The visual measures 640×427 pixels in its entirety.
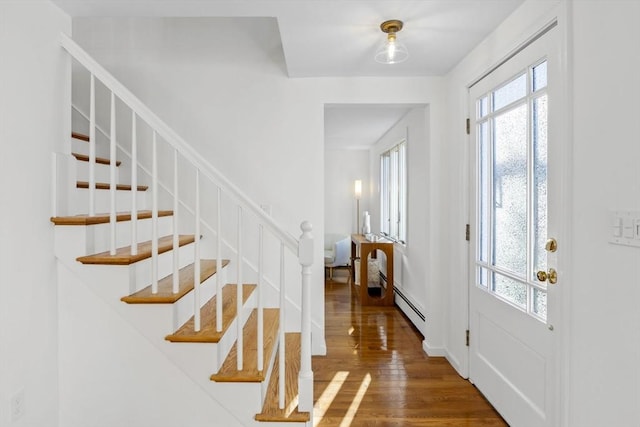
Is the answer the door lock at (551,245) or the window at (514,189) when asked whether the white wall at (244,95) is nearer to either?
the window at (514,189)

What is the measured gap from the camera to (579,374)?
1.39 metres

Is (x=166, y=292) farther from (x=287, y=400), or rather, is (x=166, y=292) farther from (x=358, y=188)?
(x=358, y=188)

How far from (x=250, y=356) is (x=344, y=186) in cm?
478

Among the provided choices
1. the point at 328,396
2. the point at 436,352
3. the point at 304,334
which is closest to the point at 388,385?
the point at 328,396

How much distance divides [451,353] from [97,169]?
2943 mm

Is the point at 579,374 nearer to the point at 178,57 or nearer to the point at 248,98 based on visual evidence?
the point at 248,98

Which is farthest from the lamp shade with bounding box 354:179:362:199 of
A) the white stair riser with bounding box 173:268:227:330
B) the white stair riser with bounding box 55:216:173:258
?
the white stair riser with bounding box 55:216:173:258

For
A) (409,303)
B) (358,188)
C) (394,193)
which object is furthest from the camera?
(358,188)

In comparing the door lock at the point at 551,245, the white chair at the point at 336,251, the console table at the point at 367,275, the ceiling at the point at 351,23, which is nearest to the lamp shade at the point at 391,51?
the ceiling at the point at 351,23

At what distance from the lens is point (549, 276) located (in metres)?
1.56

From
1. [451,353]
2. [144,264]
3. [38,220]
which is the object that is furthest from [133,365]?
[451,353]

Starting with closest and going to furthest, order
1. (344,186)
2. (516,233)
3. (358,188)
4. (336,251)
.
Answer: (516,233) < (336,251) < (358,188) < (344,186)

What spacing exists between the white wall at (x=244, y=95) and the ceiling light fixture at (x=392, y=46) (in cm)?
71

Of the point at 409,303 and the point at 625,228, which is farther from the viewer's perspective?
the point at 409,303
